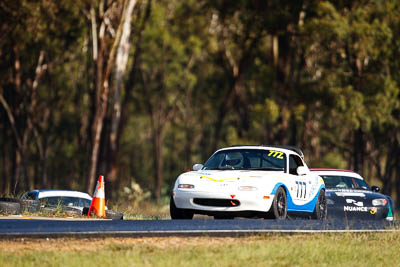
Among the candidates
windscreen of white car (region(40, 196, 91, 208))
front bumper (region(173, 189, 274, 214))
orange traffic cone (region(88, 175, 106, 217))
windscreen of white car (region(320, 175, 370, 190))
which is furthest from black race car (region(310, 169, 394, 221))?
windscreen of white car (region(40, 196, 91, 208))

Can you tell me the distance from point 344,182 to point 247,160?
221 inches

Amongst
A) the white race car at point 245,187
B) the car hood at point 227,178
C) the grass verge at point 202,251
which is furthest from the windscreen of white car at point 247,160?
the grass verge at point 202,251

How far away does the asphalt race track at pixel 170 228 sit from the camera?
12594mm

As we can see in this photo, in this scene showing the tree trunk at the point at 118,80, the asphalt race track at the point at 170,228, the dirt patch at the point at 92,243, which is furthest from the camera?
the tree trunk at the point at 118,80

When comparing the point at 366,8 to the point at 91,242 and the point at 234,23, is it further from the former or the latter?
the point at 91,242

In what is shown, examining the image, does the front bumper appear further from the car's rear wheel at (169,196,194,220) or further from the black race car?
the black race car

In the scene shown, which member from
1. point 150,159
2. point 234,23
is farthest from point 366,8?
point 150,159

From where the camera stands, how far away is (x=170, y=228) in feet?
44.4

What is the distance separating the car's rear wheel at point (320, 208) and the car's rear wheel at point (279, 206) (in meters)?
1.71

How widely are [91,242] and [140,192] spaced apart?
26.0 m

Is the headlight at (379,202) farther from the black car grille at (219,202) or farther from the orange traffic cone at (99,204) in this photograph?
the orange traffic cone at (99,204)

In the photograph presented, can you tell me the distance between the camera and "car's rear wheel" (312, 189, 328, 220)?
17.7 metres

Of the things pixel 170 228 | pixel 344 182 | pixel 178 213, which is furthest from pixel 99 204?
pixel 344 182

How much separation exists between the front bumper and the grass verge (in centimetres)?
217
